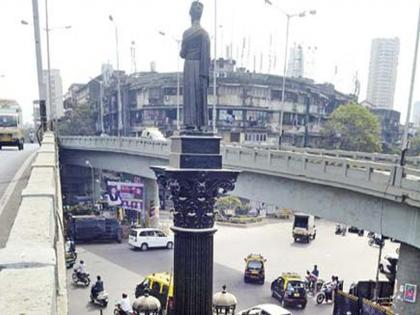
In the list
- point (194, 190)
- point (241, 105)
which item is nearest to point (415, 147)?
point (241, 105)

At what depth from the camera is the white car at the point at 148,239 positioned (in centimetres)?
2645

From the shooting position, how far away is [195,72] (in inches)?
274

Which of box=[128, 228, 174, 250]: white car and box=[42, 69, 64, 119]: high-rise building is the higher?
box=[42, 69, 64, 119]: high-rise building

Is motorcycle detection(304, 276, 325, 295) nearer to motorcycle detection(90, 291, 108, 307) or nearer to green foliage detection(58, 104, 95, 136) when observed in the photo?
motorcycle detection(90, 291, 108, 307)

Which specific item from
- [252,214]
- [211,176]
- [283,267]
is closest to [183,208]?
[211,176]

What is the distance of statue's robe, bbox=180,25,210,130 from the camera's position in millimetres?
6895

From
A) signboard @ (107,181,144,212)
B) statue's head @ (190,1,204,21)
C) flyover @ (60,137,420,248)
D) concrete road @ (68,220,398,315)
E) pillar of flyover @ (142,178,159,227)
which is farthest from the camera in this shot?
pillar of flyover @ (142,178,159,227)

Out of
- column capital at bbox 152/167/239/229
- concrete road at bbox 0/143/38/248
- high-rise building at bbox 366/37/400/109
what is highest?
high-rise building at bbox 366/37/400/109

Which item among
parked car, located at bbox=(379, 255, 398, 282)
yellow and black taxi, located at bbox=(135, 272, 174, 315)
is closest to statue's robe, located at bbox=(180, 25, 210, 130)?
yellow and black taxi, located at bbox=(135, 272, 174, 315)

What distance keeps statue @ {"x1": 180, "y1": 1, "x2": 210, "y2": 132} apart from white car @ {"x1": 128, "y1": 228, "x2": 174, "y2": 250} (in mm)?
20712

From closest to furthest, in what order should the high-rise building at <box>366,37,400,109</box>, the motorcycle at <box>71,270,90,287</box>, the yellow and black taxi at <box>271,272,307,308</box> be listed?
the yellow and black taxi at <box>271,272,307,308</box>
the motorcycle at <box>71,270,90,287</box>
the high-rise building at <box>366,37,400,109</box>

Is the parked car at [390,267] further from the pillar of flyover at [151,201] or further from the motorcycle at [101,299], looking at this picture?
the pillar of flyover at [151,201]

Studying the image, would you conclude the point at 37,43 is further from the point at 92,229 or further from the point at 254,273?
the point at 254,273

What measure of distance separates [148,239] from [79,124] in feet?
157
